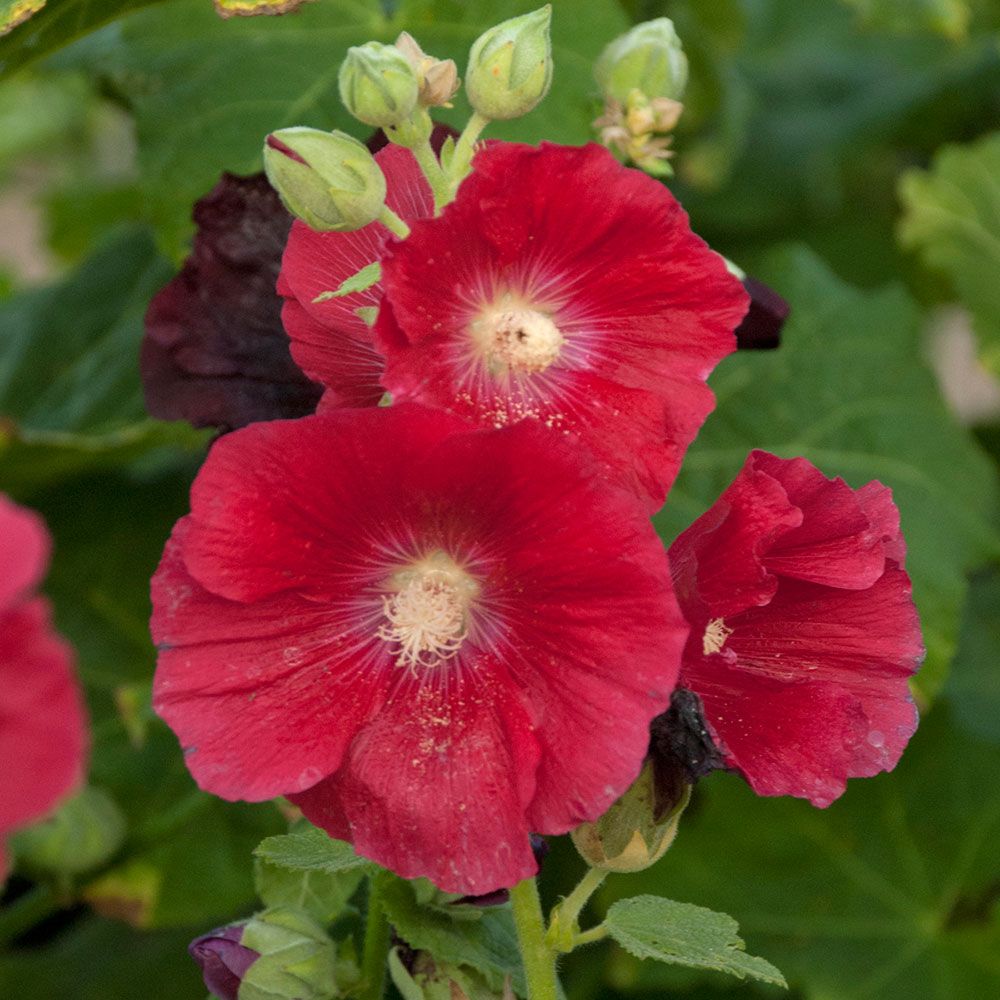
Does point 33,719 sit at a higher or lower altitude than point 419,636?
higher

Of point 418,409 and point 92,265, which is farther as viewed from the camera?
point 92,265

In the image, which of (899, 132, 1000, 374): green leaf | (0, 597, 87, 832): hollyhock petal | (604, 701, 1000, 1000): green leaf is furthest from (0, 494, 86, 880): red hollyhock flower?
(899, 132, 1000, 374): green leaf

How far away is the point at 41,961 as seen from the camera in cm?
136

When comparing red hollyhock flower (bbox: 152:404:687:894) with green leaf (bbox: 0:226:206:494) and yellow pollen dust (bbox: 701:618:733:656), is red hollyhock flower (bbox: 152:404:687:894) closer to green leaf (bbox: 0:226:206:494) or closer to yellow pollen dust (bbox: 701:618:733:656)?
yellow pollen dust (bbox: 701:618:733:656)

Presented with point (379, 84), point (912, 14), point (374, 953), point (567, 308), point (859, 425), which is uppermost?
point (379, 84)

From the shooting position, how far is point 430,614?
0.61 metres

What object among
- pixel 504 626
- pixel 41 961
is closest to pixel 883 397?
pixel 504 626

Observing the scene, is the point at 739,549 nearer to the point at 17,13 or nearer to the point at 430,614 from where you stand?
the point at 430,614

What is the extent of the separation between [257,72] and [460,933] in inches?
25.0

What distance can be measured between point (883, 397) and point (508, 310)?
725mm

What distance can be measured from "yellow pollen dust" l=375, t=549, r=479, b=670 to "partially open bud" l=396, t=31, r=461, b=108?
18 cm

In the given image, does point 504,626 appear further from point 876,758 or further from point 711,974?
point 711,974

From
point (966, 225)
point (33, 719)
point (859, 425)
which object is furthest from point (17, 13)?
point (966, 225)

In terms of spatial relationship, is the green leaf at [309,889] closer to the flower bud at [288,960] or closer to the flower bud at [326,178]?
the flower bud at [288,960]
